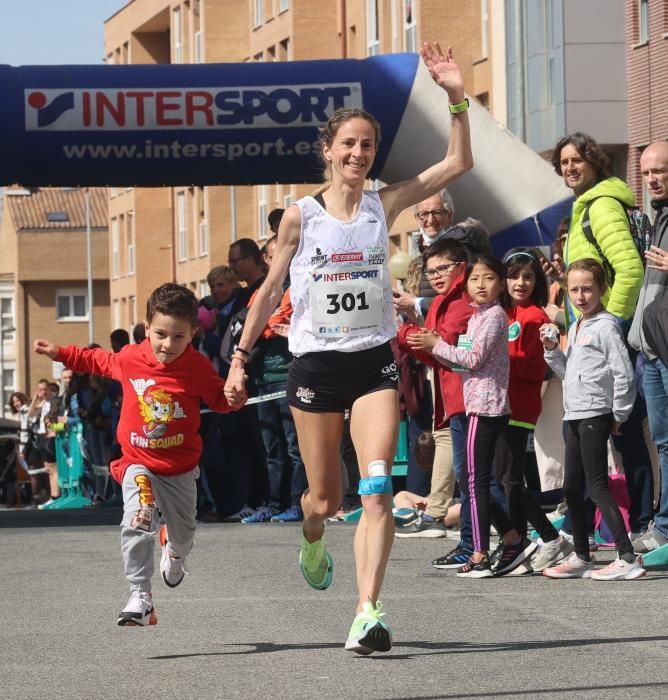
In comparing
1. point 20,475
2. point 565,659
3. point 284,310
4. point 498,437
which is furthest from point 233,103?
point 20,475

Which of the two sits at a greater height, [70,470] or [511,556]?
[511,556]

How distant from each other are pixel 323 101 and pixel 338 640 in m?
9.22

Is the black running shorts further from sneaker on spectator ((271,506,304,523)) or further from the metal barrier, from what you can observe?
the metal barrier

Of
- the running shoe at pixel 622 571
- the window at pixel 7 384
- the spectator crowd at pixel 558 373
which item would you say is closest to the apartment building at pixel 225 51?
the window at pixel 7 384

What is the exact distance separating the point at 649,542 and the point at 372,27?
1673 inches

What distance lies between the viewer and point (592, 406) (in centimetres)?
1093

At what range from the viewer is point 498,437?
11211 millimetres

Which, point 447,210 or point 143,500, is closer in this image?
point 143,500

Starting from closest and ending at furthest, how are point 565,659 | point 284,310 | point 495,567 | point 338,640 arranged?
point 565,659 → point 338,640 → point 495,567 → point 284,310

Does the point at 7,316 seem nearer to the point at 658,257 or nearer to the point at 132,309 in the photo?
the point at 132,309

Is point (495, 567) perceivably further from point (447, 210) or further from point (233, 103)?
point (233, 103)

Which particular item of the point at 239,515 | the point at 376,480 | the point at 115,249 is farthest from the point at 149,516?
the point at 115,249

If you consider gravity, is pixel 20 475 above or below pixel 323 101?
below

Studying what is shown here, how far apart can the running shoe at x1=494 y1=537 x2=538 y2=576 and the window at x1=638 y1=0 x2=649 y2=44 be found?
27405 millimetres
